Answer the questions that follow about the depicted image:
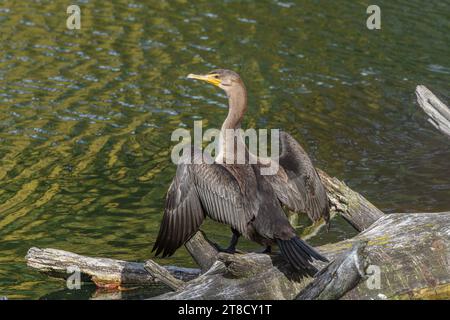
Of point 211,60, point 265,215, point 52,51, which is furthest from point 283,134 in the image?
point 52,51

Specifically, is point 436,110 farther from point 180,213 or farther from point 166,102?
point 166,102

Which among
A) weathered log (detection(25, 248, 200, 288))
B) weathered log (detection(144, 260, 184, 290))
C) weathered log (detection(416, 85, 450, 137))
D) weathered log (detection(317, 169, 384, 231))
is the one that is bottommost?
weathered log (detection(25, 248, 200, 288))

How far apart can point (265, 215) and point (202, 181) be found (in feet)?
2.08

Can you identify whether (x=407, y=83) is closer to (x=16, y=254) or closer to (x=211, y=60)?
(x=211, y=60)

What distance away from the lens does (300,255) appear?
7367 mm

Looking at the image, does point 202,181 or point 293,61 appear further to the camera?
point 293,61

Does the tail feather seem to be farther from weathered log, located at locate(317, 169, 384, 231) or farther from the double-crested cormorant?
weathered log, located at locate(317, 169, 384, 231)

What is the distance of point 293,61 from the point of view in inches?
639

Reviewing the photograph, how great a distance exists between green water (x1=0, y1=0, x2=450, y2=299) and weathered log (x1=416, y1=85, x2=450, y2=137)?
88.1 inches

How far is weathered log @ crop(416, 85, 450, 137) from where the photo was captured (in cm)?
860

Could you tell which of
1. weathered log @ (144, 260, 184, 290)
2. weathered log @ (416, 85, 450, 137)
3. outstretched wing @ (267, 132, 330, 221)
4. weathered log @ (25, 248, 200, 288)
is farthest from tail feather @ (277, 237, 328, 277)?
weathered log @ (416, 85, 450, 137)

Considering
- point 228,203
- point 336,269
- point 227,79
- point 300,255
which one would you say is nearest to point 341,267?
point 336,269

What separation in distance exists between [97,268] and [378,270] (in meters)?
2.64

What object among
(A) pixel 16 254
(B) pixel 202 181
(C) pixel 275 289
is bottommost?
(A) pixel 16 254
